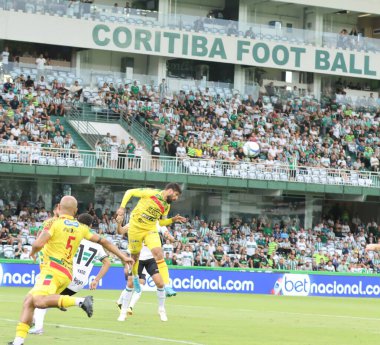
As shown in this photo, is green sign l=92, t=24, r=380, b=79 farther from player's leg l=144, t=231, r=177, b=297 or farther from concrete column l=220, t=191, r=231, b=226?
player's leg l=144, t=231, r=177, b=297

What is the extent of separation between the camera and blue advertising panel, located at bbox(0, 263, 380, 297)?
119ft

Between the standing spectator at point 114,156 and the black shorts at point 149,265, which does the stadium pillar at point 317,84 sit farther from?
the black shorts at point 149,265

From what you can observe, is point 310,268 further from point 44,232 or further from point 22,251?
point 44,232

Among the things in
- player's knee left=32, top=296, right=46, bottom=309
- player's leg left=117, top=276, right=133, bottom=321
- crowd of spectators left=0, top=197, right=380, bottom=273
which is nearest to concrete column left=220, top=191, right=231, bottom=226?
A: crowd of spectators left=0, top=197, right=380, bottom=273

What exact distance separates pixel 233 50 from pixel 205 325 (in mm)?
39934

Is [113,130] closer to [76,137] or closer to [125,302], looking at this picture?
[76,137]

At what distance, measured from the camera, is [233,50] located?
2277 inches

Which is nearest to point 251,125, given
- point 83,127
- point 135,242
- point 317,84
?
point 83,127

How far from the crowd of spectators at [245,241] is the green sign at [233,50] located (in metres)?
9.55

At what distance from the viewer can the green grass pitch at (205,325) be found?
617 inches

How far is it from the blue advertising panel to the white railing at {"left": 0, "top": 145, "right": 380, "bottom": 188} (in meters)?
10.7

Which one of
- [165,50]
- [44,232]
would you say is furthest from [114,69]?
[44,232]

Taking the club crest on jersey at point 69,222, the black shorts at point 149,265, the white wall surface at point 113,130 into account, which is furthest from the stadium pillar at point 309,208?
the club crest on jersey at point 69,222

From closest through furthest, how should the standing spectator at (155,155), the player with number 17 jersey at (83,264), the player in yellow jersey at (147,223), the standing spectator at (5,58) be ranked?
the player with number 17 jersey at (83,264)
the player in yellow jersey at (147,223)
the standing spectator at (155,155)
the standing spectator at (5,58)
